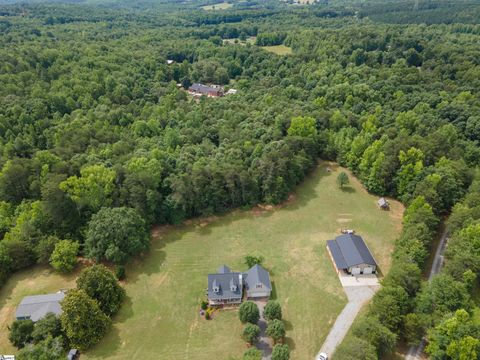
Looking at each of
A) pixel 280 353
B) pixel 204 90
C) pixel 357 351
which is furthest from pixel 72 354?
pixel 204 90

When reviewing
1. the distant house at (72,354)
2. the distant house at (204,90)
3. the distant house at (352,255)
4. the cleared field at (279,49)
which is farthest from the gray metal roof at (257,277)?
the cleared field at (279,49)

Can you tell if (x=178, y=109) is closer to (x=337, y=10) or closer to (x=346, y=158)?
(x=346, y=158)

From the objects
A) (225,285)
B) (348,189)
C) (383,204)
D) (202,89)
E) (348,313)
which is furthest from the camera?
(202,89)

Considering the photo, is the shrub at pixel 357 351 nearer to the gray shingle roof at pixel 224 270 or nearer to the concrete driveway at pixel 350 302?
the concrete driveway at pixel 350 302

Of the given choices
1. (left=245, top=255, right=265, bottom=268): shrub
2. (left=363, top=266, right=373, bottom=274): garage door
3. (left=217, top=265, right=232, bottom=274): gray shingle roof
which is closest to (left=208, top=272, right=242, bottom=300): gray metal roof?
(left=217, top=265, right=232, bottom=274): gray shingle roof

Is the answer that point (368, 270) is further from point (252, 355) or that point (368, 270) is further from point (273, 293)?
point (252, 355)
